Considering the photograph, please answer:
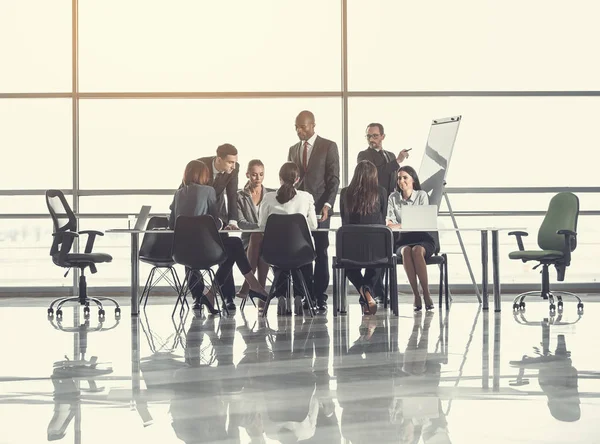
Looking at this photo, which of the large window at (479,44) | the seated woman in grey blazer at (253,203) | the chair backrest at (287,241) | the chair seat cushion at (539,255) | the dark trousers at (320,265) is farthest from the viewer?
the large window at (479,44)

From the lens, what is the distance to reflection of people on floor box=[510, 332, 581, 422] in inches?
127

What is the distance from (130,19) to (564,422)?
804cm

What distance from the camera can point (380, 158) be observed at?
312 inches

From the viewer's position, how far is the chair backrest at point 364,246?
6891mm

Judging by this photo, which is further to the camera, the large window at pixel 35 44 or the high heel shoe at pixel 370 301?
the large window at pixel 35 44

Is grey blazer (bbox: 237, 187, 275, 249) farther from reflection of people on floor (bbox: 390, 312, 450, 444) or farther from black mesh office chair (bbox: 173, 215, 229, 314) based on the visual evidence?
reflection of people on floor (bbox: 390, 312, 450, 444)

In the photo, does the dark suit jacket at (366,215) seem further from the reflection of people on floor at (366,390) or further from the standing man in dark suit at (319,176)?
the reflection of people on floor at (366,390)

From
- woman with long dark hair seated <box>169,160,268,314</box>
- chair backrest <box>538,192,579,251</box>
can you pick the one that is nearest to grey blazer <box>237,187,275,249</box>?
woman with long dark hair seated <box>169,160,268,314</box>

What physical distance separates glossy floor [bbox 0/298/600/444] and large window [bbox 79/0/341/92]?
13.4ft

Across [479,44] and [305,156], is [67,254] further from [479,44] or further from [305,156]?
Result: [479,44]

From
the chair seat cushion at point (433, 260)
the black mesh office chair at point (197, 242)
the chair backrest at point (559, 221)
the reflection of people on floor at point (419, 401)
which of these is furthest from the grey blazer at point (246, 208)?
the reflection of people on floor at point (419, 401)

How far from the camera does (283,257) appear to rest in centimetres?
678

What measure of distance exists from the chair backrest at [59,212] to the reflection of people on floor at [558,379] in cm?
413

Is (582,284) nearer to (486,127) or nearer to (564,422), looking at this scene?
(486,127)
